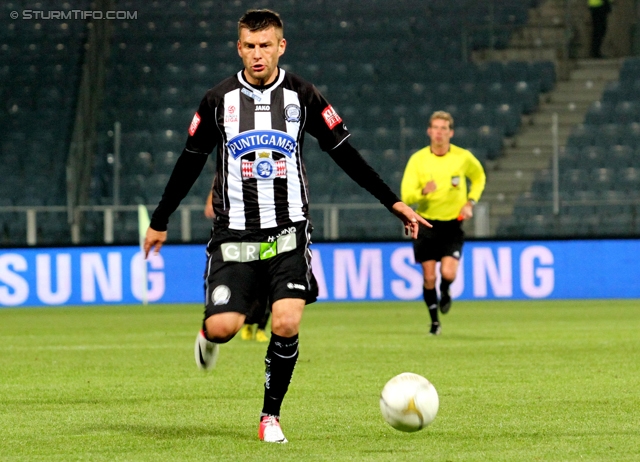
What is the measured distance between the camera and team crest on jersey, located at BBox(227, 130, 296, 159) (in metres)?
5.74

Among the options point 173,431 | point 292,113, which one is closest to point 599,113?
point 292,113

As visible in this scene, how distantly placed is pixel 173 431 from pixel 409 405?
3.91 ft

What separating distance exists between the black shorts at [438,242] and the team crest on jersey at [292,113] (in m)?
6.99

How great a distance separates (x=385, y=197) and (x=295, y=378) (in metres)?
2.97

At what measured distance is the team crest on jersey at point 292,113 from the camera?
18.9 feet

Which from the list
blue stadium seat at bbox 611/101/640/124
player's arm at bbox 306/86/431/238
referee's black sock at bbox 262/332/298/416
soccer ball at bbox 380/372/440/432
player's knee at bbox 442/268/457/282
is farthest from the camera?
blue stadium seat at bbox 611/101/640/124

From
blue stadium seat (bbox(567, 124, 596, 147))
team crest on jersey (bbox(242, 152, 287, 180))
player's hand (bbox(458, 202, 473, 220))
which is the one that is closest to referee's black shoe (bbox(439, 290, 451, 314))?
player's hand (bbox(458, 202, 473, 220))

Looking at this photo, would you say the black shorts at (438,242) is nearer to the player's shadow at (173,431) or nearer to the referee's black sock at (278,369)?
the player's shadow at (173,431)

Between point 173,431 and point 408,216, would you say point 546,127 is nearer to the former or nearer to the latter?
point 408,216

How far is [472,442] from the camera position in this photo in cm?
559

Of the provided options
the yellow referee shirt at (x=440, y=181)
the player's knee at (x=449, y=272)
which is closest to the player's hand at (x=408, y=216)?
the yellow referee shirt at (x=440, y=181)

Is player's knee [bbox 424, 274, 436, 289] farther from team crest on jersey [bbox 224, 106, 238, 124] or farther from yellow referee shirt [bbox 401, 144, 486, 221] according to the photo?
team crest on jersey [bbox 224, 106, 238, 124]

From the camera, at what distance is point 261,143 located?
18.9 ft

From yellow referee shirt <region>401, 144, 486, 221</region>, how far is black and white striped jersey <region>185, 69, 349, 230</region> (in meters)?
6.77
